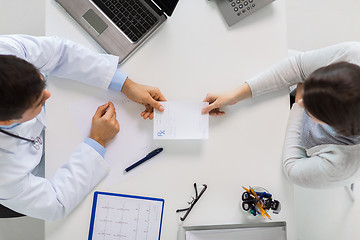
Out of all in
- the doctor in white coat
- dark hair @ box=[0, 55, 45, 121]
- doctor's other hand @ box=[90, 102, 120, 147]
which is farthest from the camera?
doctor's other hand @ box=[90, 102, 120, 147]

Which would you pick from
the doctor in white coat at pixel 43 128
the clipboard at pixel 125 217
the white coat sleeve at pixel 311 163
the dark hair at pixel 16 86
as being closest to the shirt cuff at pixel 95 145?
the doctor in white coat at pixel 43 128

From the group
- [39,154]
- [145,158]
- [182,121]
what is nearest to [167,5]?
[182,121]

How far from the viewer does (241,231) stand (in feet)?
2.83

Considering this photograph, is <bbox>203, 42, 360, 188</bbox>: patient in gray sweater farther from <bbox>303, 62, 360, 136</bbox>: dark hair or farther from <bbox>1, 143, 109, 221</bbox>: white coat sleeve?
<bbox>1, 143, 109, 221</bbox>: white coat sleeve

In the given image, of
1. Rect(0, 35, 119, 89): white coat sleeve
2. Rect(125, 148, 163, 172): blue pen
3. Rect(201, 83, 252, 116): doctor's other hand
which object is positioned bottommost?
Rect(125, 148, 163, 172): blue pen

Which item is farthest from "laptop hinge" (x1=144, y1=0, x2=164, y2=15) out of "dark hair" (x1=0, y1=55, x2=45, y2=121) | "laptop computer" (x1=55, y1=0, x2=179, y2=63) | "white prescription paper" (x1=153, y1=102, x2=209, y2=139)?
"dark hair" (x1=0, y1=55, x2=45, y2=121)

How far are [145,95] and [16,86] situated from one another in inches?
14.2

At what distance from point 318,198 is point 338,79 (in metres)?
0.94

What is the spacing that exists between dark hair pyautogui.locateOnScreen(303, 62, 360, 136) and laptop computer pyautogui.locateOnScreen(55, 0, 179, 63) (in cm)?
52

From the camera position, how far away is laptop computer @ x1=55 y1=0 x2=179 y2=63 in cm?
94

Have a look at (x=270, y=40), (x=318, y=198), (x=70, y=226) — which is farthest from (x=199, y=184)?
(x=318, y=198)

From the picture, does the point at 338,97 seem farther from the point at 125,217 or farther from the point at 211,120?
the point at 125,217

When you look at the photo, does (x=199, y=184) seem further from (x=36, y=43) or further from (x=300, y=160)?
(x=36, y=43)

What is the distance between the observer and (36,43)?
2.87 feet
